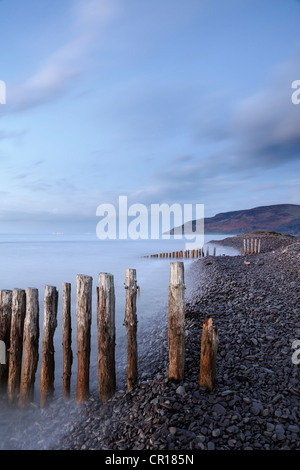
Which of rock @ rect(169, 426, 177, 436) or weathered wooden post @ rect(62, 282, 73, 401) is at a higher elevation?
weathered wooden post @ rect(62, 282, 73, 401)

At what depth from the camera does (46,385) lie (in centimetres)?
536

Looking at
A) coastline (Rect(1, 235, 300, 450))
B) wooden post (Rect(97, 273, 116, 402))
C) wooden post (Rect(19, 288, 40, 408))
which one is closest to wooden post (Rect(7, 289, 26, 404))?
wooden post (Rect(19, 288, 40, 408))

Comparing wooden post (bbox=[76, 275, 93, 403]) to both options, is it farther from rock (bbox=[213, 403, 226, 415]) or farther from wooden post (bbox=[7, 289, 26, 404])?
rock (bbox=[213, 403, 226, 415])

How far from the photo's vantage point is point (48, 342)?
5.22 metres

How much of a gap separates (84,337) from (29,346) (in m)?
1.10

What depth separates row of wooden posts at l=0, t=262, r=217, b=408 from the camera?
4.46m

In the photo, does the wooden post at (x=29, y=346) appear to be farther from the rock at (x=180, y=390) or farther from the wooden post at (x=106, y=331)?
the rock at (x=180, y=390)

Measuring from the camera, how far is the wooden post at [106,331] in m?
4.77

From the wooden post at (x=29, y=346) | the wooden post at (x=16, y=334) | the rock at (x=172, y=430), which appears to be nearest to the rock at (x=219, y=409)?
the rock at (x=172, y=430)

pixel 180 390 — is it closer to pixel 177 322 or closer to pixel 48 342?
pixel 177 322

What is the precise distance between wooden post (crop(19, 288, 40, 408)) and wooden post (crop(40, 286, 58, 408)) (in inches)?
7.0
